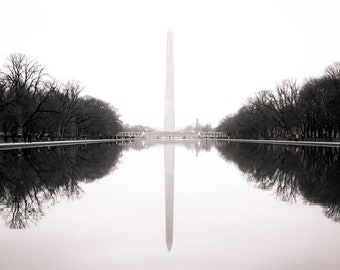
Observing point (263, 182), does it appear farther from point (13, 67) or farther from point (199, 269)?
point (13, 67)

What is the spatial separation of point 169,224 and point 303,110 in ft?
171

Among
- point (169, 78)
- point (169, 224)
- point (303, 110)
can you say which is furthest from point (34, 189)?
point (169, 78)

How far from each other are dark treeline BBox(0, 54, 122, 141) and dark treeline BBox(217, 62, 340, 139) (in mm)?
29049

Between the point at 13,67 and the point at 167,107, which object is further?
the point at 167,107

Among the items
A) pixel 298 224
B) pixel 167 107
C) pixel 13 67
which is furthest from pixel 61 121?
pixel 298 224

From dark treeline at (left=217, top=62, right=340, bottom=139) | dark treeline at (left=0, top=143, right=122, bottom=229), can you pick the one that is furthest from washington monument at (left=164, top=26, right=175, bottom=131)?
dark treeline at (left=0, top=143, right=122, bottom=229)

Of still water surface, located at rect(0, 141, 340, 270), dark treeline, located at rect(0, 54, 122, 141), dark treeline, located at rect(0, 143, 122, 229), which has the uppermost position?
dark treeline, located at rect(0, 54, 122, 141)

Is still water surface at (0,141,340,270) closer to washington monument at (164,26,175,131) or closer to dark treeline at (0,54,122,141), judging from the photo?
dark treeline at (0,54,122,141)

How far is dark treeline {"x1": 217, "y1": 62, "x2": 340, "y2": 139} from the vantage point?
165 ft

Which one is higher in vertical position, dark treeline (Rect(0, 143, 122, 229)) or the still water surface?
dark treeline (Rect(0, 143, 122, 229))

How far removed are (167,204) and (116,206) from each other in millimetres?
1193

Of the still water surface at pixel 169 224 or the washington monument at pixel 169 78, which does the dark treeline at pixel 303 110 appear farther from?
the still water surface at pixel 169 224

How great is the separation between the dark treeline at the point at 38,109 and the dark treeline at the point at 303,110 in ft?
95.3

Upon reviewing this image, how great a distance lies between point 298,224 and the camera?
7.78 meters
